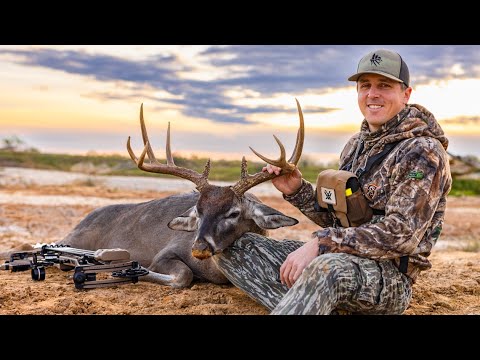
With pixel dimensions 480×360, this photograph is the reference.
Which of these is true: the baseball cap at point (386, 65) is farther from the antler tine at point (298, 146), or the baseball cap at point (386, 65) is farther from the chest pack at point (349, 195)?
the antler tine at point (298, 146)

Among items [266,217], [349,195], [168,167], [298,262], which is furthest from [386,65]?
[168,167]

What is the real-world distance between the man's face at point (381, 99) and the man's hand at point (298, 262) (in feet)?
3.94

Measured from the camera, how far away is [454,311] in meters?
6.47

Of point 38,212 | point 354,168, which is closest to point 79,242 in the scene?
point 354,168

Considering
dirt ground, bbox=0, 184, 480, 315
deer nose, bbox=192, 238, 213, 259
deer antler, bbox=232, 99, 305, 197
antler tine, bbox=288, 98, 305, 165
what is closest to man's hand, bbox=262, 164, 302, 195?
deer antler, bbox=232, 99, 305, 197

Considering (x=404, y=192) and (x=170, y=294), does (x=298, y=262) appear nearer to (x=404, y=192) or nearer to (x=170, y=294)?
(x=404, y=192)

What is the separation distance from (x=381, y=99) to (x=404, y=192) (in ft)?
2.99

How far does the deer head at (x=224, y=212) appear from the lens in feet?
20.6

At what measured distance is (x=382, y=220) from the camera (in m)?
4.75

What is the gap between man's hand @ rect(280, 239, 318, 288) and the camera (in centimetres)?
475

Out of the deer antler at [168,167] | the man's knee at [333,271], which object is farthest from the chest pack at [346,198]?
the deer antler at [168,167]

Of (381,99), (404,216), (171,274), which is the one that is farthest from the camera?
(171,274)

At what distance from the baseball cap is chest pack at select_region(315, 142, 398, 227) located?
562mm

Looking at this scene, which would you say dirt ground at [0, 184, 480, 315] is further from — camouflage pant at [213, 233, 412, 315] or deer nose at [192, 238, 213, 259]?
deer nose at [192, 238, 213, 259]
